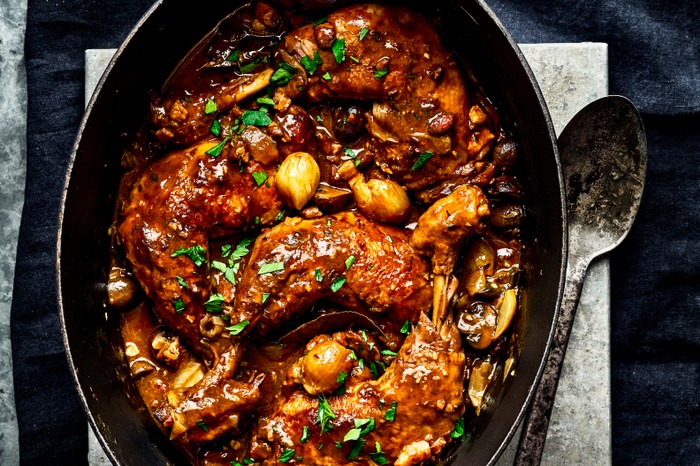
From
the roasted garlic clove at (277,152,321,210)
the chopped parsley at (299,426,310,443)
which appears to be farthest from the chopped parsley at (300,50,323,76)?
the chopped parsley at (299,426,310,443)

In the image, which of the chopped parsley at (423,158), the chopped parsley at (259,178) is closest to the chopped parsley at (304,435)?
the chopped parsley at (259,178)

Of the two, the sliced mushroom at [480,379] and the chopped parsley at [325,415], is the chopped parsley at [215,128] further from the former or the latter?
the sliced mushroom at [480,379]

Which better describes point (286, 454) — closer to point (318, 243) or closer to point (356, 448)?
point (356, 448)

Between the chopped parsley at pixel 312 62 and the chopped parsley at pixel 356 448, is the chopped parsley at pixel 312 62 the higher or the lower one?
the higher one

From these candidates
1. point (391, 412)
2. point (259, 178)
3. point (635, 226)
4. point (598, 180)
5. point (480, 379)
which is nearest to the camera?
point (391, 412)

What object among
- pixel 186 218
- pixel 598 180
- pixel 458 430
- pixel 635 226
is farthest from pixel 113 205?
pixel 635 226

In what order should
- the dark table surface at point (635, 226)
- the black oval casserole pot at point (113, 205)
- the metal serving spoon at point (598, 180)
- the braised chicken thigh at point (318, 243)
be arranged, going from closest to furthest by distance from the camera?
the black oval casserole pot at point (113, 205) < the braised chicken thigh at point (318, 243) < the metal serving spoon at point (598, 180) < the dark table surface at point (635, 226)

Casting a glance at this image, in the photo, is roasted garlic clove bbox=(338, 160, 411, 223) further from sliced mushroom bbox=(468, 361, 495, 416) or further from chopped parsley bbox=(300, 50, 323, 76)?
sliced mushroom bbox=(468, 361, 495, 416)

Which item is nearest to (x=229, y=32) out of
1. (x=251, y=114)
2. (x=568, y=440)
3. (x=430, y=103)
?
(x=251, y=114)
